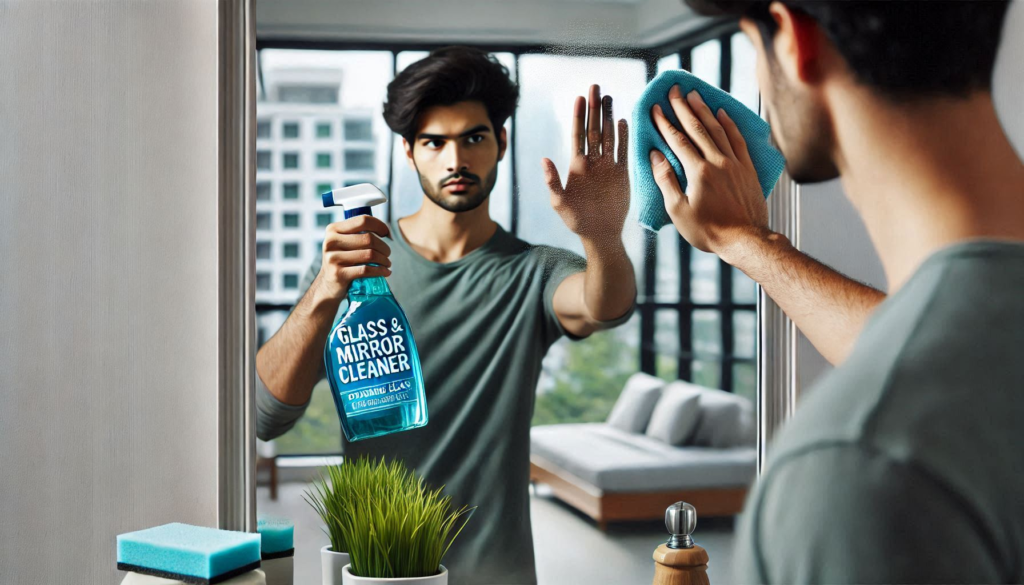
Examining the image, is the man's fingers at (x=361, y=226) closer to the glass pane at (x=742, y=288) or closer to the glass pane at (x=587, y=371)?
the glass pane at (x=587, y=371)

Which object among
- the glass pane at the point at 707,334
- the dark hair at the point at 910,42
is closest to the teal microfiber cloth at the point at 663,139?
the glass pane at the point at 707,334

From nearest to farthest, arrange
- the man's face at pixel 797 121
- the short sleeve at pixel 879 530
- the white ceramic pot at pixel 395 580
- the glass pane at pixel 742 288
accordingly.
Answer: the short sleeve at pixel 879 530 < the man's face at pixel 797 121 < the white ceramic pot at pixel 395 580 < the glass pane at pixel 742 288

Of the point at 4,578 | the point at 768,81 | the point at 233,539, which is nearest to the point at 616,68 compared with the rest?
the point at 768,81

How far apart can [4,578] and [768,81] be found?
917mm

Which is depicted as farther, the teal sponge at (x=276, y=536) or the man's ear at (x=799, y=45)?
the teal sponge at (x=276, y=536)

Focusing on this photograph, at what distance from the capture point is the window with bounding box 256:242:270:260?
811 mm

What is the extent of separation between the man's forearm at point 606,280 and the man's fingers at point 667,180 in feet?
0.22

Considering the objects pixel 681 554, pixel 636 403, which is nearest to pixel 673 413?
pixel 636 403

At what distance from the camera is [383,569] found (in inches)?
29.4

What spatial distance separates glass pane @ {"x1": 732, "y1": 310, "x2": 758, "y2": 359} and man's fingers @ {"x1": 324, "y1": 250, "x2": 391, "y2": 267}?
0.39 meters

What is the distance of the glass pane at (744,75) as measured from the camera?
0.82m

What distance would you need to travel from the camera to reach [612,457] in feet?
2.68

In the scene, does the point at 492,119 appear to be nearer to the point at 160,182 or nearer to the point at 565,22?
the point at 565,22

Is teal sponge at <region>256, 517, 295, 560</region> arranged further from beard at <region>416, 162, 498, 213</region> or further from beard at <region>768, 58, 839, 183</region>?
beard at <region>768, 58, 839, 183</region>
